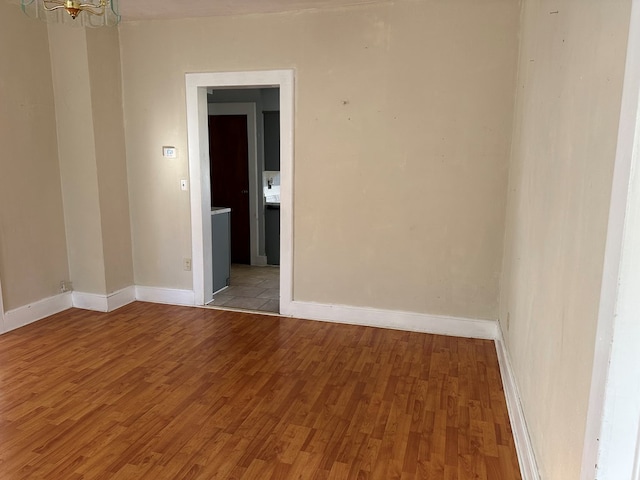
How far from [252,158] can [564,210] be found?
204 inches

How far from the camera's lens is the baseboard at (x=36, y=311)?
12.5ft

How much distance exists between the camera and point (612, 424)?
106cm

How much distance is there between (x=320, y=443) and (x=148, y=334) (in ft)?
6.81

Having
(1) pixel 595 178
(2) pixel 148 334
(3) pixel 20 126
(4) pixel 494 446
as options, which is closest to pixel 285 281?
(2) pixel 148 334

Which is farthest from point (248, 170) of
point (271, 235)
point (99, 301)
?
point (99, 301)

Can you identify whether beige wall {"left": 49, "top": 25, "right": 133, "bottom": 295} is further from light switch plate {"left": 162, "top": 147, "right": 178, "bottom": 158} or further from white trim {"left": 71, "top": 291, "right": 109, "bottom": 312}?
light switch plate {"left": 162, "top": 147, "right": 178, "bottom": 158}

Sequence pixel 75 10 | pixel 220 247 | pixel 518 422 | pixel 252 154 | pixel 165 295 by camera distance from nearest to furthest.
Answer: pixel 75 10 → pixel 518 422 → pixel 165 295 → pixel 220 247 → pixel 252 154

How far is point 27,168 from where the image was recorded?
12.7 ft

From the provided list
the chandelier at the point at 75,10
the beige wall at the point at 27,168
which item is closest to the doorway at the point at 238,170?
the beige wall at the point at 27,168

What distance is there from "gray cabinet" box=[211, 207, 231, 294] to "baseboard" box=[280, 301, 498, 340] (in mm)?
1147

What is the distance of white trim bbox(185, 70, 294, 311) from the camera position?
396cm

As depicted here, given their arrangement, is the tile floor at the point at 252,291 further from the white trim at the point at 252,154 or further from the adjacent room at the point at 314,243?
the white trim at the point at 252,154

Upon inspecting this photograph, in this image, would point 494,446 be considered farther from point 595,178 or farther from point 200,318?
point 200,318

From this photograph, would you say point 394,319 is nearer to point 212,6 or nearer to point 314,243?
point 314,243
